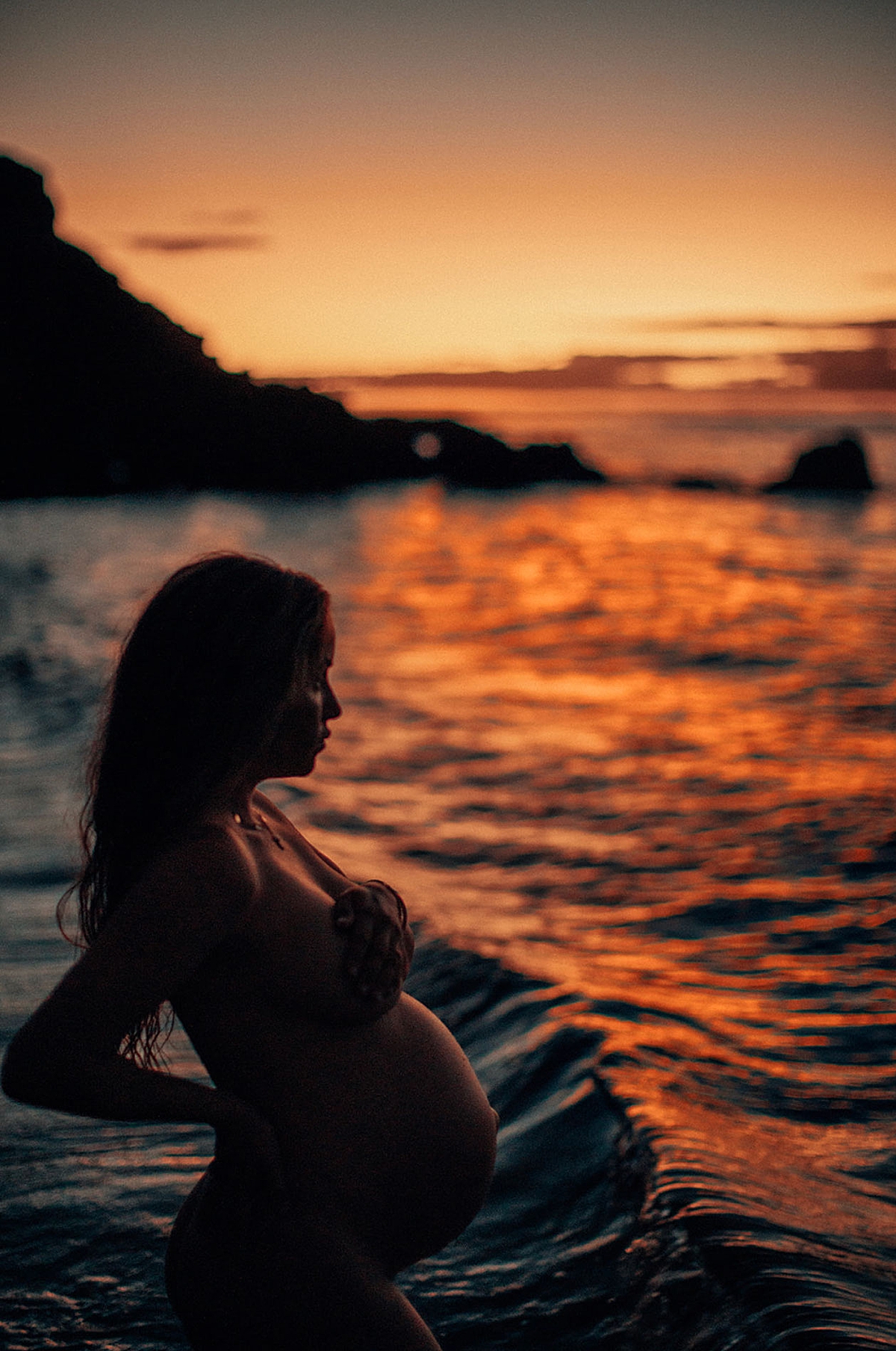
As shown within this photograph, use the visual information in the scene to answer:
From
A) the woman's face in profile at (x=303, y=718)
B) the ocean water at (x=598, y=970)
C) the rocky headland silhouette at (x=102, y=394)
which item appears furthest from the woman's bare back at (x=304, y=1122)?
the rocky headland silhouette at (x=102, y=394)

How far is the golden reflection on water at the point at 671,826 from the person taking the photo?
5160 mm

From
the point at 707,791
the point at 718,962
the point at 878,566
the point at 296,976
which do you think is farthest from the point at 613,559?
the point at 296,976

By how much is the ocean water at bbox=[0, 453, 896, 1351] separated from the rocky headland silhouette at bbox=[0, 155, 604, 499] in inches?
95.7

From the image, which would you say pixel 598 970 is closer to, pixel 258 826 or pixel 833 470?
pixel 258 826

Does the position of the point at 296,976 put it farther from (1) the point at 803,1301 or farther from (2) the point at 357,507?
(2) the point at 357,507

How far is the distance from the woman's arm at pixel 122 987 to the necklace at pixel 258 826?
19 cm

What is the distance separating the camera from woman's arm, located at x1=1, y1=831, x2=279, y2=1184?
1551mm

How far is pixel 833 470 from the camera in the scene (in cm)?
6806

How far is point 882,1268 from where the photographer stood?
3.53 meters

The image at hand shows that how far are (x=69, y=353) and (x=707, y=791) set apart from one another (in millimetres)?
7993

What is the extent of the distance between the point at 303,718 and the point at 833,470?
7132 centimetres

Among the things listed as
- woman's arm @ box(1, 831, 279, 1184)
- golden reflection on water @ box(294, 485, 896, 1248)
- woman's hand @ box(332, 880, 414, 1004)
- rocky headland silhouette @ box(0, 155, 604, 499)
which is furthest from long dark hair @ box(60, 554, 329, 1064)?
golden reflection on water @ box(294, 485, 896, 1248)

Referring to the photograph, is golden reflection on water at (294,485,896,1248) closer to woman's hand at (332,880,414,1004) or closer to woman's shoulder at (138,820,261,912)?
woman's hand at (332,880,414,1004)

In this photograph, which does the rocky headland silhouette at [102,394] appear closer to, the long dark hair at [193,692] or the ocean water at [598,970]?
the ocean water at [598,970]
